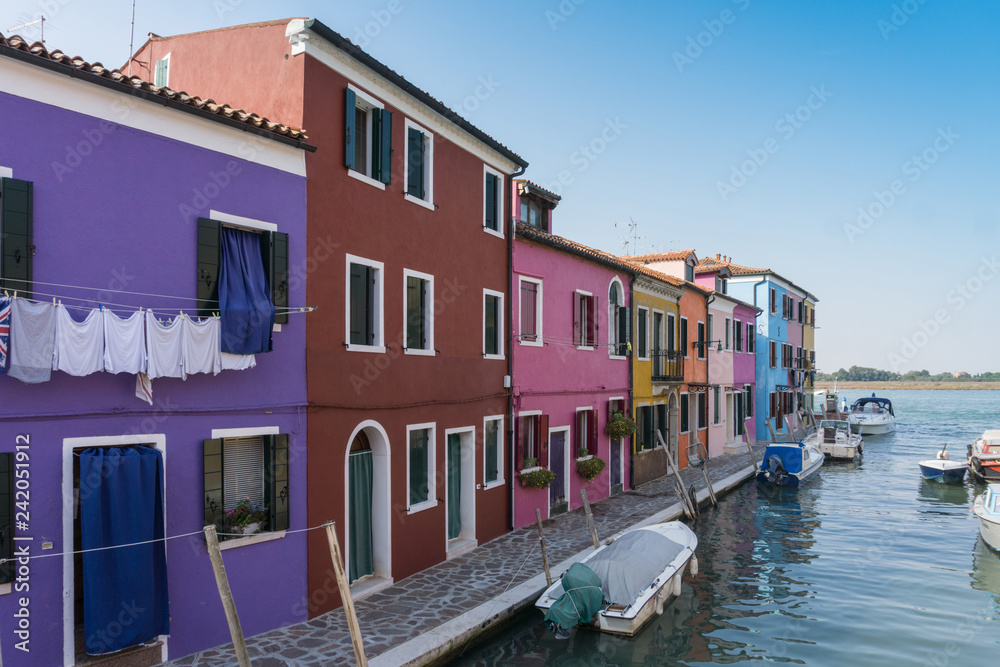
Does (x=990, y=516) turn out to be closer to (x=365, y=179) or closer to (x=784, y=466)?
(x=784, y=466)

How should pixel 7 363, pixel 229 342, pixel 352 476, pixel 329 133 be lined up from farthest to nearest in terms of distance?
pixel 352 476
pixel 329 133
pixel 229 342
pixel 7 363

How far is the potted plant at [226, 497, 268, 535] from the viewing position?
28.9 ft

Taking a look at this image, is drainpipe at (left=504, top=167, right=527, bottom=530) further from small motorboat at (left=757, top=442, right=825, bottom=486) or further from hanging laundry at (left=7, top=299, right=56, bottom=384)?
small motorboat at (left=757, top=442, right=825, bottom=486)

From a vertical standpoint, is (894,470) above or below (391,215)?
below

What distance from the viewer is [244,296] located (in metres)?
8.95

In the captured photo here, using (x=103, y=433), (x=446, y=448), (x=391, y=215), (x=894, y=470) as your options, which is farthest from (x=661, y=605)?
(x=894, y=470)

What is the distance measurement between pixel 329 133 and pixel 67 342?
16.3 feet

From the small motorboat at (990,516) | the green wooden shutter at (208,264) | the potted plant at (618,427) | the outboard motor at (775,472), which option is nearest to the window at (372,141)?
the green wooden shutter at (208,264)

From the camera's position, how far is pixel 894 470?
3109 centimetres

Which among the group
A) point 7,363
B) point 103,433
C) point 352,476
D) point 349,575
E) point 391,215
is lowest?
point 349,575

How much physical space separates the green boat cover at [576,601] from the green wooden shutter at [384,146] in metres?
7.30

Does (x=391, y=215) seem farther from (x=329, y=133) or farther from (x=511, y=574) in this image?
(x=511, y=574)

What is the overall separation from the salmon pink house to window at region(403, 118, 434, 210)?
11.8 feet

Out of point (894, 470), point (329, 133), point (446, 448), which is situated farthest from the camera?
point (894, 470)
